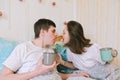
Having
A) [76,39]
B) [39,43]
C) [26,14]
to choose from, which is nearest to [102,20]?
[76,39]

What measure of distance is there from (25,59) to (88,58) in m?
0.58

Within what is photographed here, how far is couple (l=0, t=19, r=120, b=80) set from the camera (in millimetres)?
1508

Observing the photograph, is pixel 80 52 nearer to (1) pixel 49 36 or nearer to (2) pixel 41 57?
(1) pixel 49 36

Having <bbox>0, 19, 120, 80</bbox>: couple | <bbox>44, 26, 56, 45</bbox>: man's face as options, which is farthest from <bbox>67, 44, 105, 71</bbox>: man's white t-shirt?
<bbox>44, 26, 56, 45</bbox>: man's face

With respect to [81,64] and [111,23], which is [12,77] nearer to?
[81,64]

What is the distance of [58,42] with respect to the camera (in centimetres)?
211

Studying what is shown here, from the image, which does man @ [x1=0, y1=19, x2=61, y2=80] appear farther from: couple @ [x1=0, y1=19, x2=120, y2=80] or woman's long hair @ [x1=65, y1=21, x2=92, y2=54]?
woman's long hair @ [x1=65, y1=21, x2=92, y2=54]

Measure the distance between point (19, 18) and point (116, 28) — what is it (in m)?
1.08

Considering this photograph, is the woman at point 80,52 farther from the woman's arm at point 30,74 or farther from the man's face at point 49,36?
the woman's arm at point 30,74

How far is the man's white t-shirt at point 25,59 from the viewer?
1535 millimetres

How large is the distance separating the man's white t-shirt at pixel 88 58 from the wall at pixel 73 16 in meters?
0.44

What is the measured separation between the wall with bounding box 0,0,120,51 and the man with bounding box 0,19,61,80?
12.0 inches

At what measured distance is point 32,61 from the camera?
1.62 meters

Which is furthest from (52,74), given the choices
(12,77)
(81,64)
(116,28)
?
(116,28)
